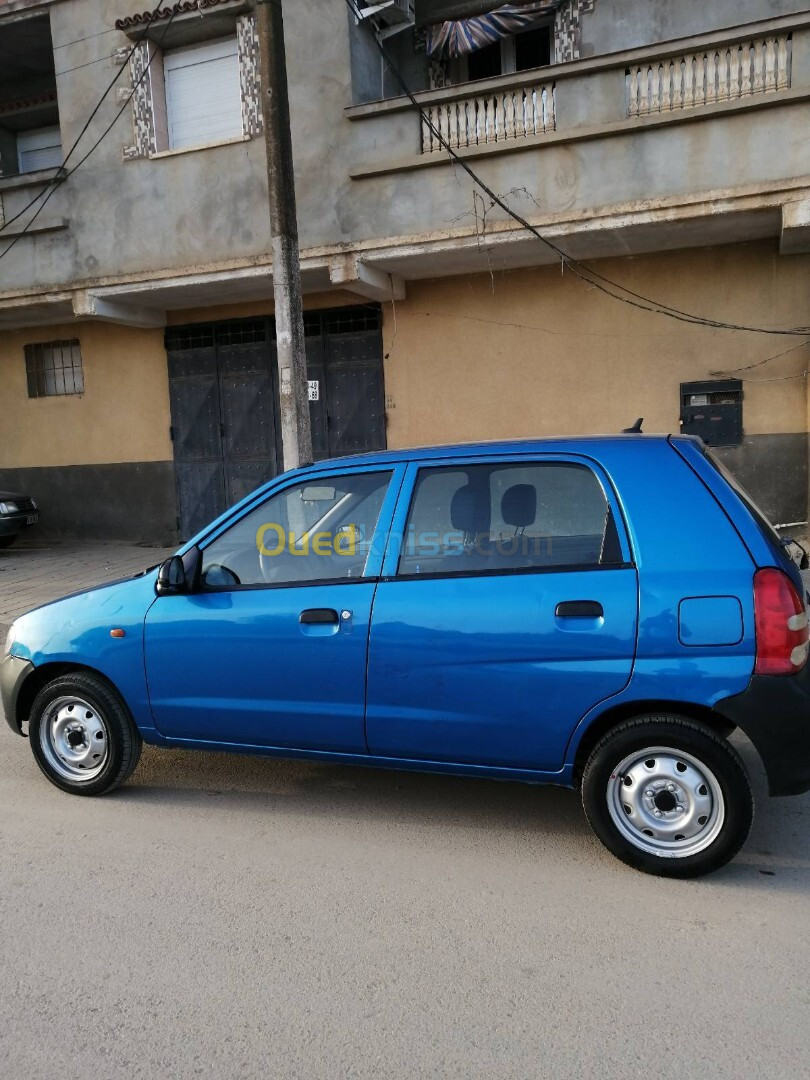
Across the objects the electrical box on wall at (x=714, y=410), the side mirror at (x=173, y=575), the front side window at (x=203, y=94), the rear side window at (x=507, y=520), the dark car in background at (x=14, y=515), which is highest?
the front side window at (x=203, y=94)

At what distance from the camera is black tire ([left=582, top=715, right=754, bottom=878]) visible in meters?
3.10

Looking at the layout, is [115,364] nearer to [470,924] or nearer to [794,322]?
[794,322]

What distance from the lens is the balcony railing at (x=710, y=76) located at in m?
8.34

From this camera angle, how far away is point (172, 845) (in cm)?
362

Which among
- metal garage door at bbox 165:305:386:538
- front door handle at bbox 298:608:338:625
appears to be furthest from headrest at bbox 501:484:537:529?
metal garage door at bbox 165:305:386:538

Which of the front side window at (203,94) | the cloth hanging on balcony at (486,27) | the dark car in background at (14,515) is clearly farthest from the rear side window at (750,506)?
the dark car in background at (14,515)

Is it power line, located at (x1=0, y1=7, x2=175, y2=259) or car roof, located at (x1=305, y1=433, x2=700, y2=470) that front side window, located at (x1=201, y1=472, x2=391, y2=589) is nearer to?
car roof, located at (x1=305, y1=433, x2=700, y2=470)

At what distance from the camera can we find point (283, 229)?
25.7ft

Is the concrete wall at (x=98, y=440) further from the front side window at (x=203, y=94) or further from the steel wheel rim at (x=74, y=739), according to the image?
the steel wheel rim at (x=74, y=739)

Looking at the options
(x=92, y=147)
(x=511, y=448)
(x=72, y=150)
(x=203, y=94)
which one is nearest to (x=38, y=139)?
(x=72, y=150)

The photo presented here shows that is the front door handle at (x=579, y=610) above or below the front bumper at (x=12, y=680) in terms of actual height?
above

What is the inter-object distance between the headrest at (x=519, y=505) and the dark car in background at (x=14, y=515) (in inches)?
405

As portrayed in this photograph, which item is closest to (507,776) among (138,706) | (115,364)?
(138,706)

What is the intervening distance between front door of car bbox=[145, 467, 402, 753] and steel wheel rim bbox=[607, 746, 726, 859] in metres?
1.11
